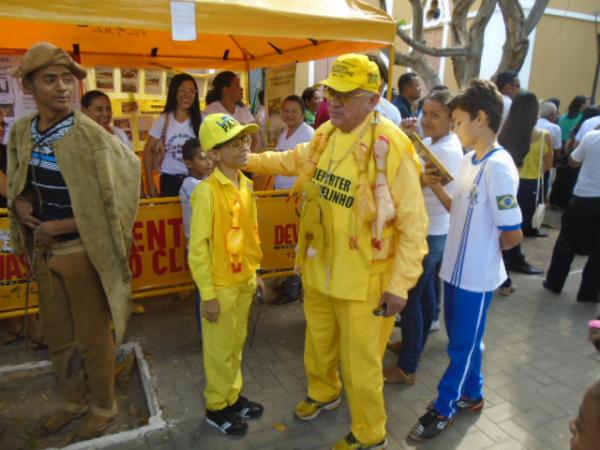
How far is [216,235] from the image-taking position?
2.65 m

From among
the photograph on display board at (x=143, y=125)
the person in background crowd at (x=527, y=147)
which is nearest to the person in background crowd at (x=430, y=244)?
the person in background crowd at (x=527, y=147)

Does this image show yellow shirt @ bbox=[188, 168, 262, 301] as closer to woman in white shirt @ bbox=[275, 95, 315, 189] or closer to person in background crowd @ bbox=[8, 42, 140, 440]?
person in background crowd @ bbox=[8, 42, 140, 440]

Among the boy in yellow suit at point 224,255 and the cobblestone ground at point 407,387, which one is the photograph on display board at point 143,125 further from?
the boy in yellow suit at point 224,255

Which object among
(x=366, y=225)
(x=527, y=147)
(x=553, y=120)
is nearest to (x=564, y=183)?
(x=553, y=120)

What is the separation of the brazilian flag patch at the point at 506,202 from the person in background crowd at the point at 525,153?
3.06 metres

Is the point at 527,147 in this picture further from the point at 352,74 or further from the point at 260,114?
the point at 260,114

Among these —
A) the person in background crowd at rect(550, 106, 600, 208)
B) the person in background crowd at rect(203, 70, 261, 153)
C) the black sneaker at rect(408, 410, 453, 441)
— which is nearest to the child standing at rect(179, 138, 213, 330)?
the person in background crowd at rect(203, 70, 261, 153)

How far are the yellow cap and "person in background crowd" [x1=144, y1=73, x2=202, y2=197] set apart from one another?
2656 mm

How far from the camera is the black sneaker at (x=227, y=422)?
2867mm

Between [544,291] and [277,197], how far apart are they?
3419 mm

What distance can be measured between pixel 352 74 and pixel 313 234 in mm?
868

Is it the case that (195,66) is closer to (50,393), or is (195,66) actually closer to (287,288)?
(287,288)

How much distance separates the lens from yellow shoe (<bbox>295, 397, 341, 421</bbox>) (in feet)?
9.96

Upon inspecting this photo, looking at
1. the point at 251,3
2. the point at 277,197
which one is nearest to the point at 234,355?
the point at 277,197
